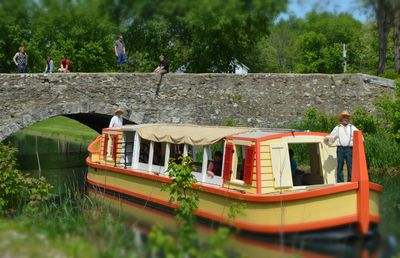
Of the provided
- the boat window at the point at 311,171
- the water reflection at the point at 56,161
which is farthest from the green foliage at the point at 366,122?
the water reflection at the point at 56,161

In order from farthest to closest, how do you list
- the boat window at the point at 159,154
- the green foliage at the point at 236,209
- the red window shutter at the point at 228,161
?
the boat window at the point at 159,154 → the red window shutter at the point at 228,161 → the green foliage at the point at 236,209

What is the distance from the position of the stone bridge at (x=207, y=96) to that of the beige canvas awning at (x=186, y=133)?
4.48 m

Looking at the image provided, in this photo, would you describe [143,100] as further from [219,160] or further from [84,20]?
[84,20]

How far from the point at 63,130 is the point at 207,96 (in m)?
18.4

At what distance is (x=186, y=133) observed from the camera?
11.0 m

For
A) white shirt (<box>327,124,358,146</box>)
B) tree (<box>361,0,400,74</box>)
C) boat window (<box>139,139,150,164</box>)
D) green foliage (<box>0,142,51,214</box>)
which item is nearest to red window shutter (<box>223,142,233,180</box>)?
white shirt (<box>327,124,358,146</box>)

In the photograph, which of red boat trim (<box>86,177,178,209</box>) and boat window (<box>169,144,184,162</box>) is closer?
red boat trim (<box>86,177,178,209</box>)

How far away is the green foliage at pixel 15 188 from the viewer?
9.69 m

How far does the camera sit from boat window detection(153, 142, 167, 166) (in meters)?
12.1

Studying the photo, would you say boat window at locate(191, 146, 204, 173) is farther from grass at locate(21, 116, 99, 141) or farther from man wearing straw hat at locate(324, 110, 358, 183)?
grass at locate(21, 116, 99, 141)

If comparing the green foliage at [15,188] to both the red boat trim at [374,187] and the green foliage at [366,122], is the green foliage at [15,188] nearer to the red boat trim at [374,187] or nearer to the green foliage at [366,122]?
the red boat trim at [374,187]

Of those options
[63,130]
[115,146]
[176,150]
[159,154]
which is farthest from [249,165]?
[63,130]

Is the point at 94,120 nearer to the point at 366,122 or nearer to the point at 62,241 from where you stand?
the point at 366,122

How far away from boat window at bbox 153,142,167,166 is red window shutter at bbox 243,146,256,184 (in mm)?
3176
